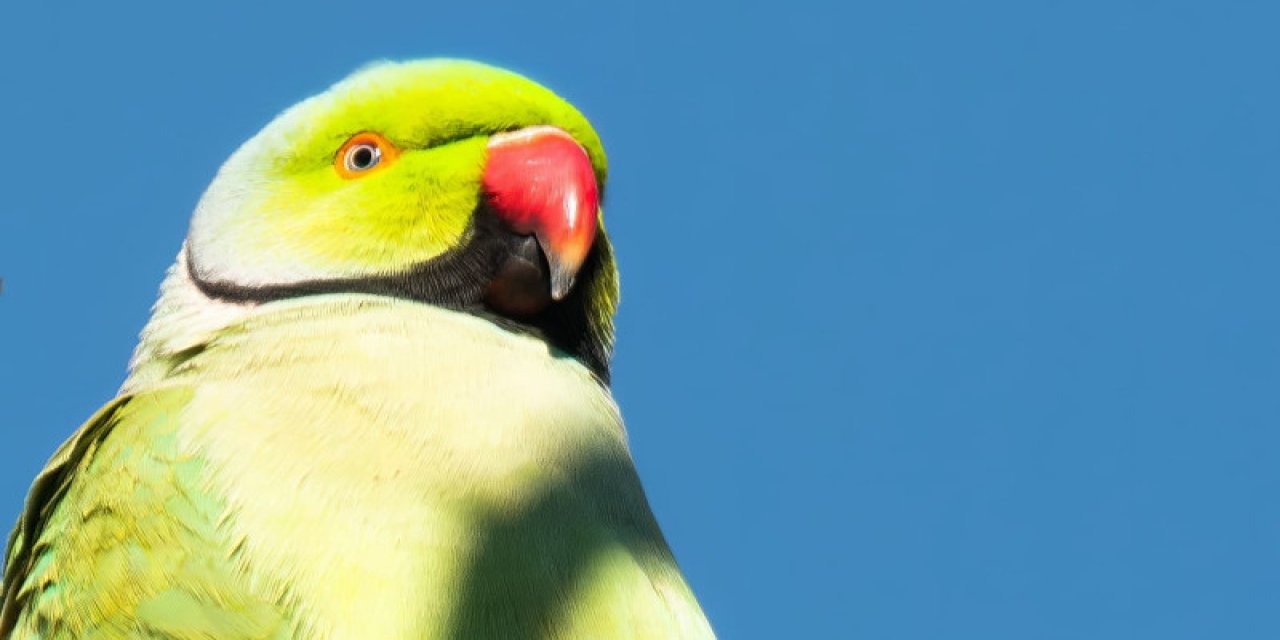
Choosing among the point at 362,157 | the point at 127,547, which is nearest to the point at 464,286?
the point at 362,157

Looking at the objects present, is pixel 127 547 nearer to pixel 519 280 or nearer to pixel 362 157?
pixel 519 280

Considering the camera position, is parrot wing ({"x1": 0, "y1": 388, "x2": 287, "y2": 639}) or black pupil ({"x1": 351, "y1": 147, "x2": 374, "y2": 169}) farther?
black pupil ({"x1": 351, "y1": 147, "x2": 374, "y2": 169})

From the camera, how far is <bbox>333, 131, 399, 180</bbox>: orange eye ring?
14.1 ft

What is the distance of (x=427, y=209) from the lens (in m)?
4.19

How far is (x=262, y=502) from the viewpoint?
3131 millimetres

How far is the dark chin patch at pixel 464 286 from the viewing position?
13.4 ft

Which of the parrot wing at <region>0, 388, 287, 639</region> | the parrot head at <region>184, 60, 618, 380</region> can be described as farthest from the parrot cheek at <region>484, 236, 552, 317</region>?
the parrot wing at <region>0, 388, 287, 639</region>

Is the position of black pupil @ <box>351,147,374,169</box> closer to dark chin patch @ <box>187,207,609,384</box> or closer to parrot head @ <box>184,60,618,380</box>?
parrot head @ <box>184,60,618,380</box>

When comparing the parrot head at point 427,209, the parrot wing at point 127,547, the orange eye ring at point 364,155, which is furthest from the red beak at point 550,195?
the parrot wing at point 127,547

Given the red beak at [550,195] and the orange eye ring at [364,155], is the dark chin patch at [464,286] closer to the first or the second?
the red beak at [550,195]

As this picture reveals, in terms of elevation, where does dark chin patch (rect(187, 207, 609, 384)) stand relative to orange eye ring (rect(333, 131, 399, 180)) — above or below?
below

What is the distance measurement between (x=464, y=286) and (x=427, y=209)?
254 mm

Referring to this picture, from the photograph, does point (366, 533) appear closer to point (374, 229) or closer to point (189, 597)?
point (189, 597)

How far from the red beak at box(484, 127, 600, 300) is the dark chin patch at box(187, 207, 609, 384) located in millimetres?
67
